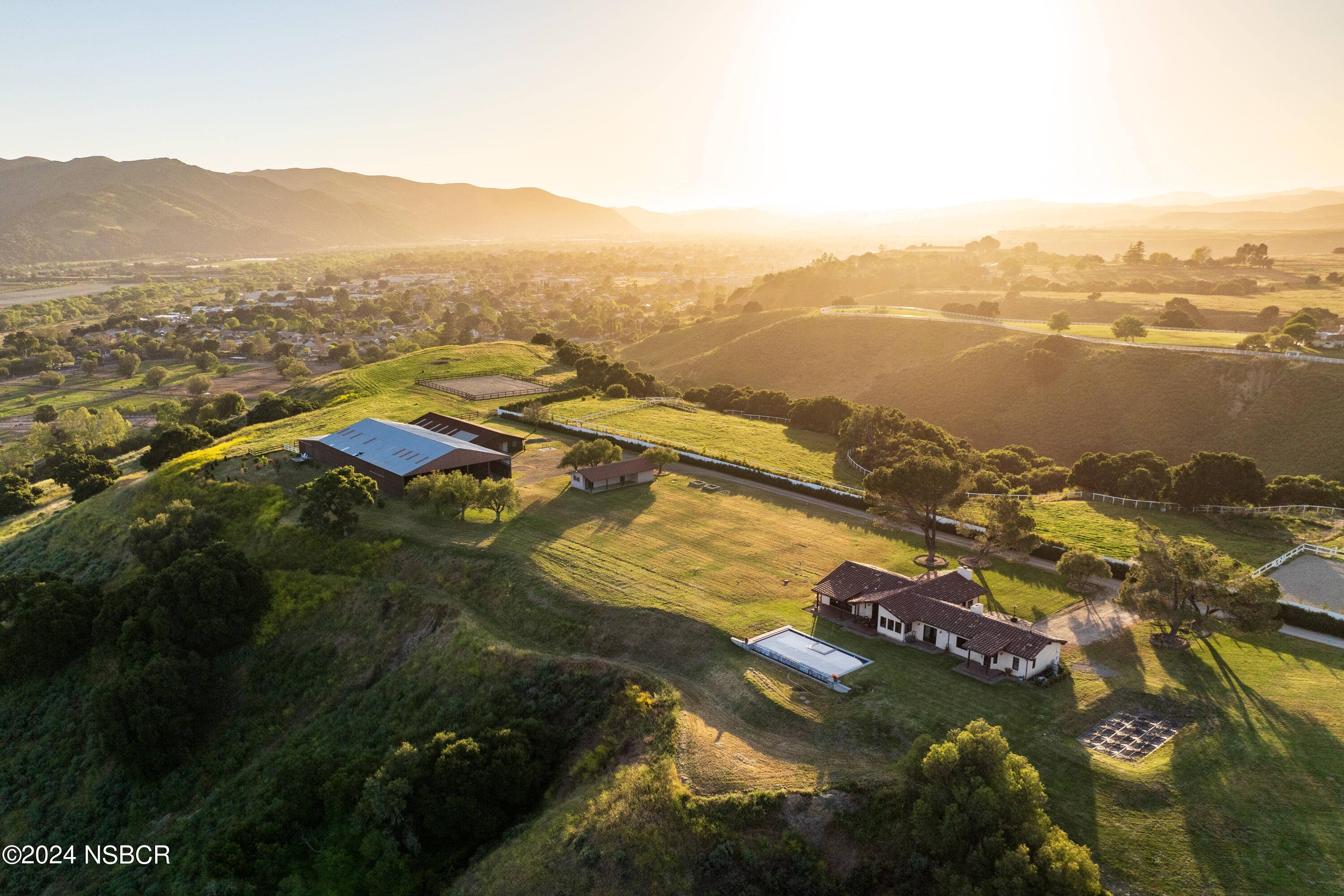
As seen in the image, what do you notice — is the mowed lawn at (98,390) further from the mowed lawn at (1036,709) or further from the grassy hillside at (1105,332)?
the grassy hillside at (1105,332)

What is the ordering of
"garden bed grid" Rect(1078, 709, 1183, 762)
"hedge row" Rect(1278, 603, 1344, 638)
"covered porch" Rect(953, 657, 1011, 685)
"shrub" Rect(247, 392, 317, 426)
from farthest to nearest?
"shrub" Rect(247, 392, 317, 426) < "hedge row" Rect(1278, 603, 1344, 638) < "covered porch" Rect(953, 657, 1011, 685) < "garden bed grid" Rect(1078, 709, 1183, 762)

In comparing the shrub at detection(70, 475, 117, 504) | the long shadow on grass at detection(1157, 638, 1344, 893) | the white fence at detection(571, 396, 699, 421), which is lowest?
the shrub at detection(70, 475, 117, 504)

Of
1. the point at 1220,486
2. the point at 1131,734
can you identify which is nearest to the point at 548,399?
the point at 1220,486

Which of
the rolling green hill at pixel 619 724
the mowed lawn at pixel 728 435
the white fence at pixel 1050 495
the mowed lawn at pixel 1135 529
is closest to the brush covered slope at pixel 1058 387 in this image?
the white fence at pixel 1050 495

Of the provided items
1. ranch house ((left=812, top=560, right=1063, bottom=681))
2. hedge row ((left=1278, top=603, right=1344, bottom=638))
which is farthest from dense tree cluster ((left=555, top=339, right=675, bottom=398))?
hedge row ((left=1278, top=603, right=1344, bottom=638))

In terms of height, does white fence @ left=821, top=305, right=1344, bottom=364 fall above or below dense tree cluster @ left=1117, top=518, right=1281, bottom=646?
below

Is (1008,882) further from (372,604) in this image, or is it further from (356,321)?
(356,321)

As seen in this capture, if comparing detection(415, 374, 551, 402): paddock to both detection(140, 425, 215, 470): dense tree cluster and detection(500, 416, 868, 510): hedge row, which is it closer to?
detection(500, 416, 868, 510): hedge row

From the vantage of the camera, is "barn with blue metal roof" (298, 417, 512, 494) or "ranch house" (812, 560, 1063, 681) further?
"barn with blue metal roof" (298, 417, 512, 494)

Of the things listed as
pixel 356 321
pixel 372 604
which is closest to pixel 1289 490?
pixel 372 604
